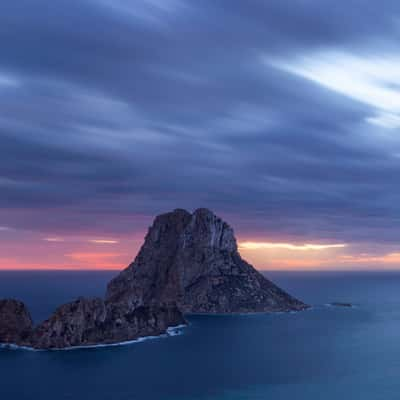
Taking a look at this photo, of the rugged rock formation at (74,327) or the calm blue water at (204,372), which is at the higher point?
the rugged rock formation at (74,327)

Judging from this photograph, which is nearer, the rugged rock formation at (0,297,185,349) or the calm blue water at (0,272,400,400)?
the calm blue water at (0,272,400,400)

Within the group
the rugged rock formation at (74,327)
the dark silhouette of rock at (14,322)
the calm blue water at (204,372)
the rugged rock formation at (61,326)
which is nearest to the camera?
the calm blue water at (204,372)

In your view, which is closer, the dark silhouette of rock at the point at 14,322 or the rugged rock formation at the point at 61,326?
the rugged rock formation at the point at 61,326

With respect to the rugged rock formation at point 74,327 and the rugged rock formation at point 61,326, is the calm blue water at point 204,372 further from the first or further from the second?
the rugged rock formation at point 61,326

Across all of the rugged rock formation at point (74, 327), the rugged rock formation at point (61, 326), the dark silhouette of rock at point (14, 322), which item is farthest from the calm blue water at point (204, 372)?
the dark silhouette of rock at point (14, 322)

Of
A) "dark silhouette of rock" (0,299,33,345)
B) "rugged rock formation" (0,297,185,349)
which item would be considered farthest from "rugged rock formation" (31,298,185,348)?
"dark silhouette of rock" (0,299,33,345)

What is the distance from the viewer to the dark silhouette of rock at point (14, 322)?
190125 millimetres

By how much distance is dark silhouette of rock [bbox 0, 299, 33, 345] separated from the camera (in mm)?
190125

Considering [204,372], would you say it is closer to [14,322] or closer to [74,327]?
[74,327]

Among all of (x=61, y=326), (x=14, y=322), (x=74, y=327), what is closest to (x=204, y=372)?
(x=74, y=327)

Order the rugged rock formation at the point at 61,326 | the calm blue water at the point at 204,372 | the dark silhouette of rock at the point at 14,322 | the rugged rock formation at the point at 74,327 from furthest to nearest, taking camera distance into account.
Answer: the dark silhouette of rock at the point at 14,322 → the rugged rock formation at the point at 61,326 → the rugged rock formation at the point at 74,327 → the calm blue water at the point at 204,372

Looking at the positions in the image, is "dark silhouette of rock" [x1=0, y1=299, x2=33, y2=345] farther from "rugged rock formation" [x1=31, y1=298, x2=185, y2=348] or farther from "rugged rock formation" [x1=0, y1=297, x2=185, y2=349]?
"rugged rock formation" [x1=31, y1=298, x2=185, y2=348]

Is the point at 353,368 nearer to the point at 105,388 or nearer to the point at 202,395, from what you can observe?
the point at 202,395

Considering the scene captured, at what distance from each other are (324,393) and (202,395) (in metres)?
26.2
